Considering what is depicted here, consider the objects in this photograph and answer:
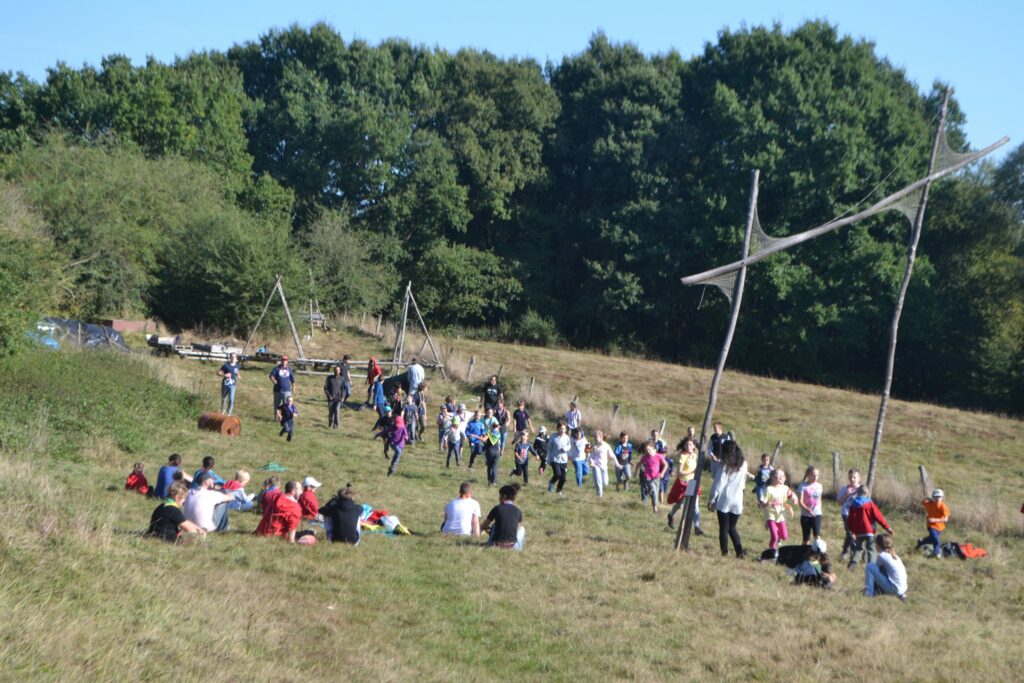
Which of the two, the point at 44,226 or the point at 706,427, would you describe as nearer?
the point at 706,427

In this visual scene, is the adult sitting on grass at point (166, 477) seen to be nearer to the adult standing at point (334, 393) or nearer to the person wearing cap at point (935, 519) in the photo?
the adult standing at point (334, 393)

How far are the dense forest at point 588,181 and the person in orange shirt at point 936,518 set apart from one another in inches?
1260

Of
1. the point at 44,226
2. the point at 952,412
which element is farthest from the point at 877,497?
the point at 44,226

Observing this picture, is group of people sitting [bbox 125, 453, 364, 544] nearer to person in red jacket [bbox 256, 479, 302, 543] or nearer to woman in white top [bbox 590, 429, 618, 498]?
person in red jacket [bbox 256, 479, 302, 543]

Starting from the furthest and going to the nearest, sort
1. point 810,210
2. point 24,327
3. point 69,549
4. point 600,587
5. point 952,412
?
point 810,210 → point 952,412 → point 24,327 → point 600,587 → point 69,549

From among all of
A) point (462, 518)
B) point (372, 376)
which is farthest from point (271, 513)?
point (372, 376)

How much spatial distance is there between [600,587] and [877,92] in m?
51.7

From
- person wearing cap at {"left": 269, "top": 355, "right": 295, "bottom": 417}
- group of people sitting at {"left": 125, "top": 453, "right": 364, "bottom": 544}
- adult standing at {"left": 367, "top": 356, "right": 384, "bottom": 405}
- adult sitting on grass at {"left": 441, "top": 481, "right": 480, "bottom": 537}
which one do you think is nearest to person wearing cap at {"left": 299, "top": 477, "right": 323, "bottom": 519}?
group of people sitting at {"left": 125, "top": 453, "right": 364, "bottom": 544}

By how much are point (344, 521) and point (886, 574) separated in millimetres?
7495

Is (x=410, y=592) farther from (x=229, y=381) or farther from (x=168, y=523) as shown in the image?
(x=229, y=381)

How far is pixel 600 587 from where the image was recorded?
12.8 meters

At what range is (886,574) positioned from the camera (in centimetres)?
1395

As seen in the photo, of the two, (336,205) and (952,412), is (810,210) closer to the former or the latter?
(952,412)

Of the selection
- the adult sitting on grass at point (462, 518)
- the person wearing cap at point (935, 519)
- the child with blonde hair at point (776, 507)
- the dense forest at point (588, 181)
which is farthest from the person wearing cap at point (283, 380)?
the dense forest at point (588, 181)
